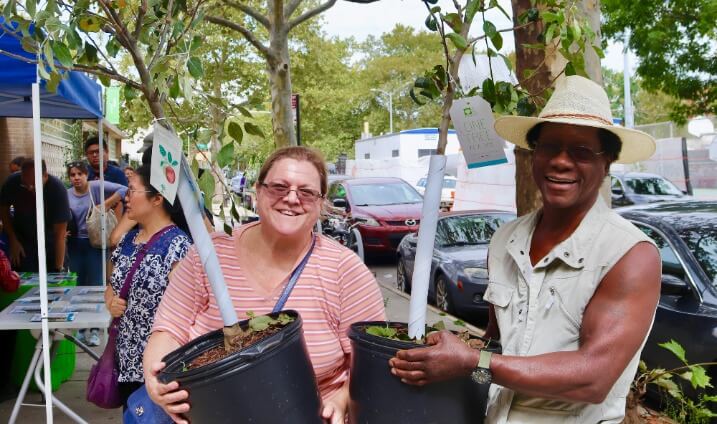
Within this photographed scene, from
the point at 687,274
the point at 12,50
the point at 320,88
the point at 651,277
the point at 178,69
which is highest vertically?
the point at 320,88

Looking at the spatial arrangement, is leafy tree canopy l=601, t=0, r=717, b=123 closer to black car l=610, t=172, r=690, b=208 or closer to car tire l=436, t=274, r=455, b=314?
car tire l=436, t=274, r=455, b=314

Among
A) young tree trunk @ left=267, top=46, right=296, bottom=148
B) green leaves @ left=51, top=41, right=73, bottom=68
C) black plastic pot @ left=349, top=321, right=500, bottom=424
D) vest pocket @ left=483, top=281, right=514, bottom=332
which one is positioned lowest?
black plastic pot @ left=349, top=321, right=500, bottom=424

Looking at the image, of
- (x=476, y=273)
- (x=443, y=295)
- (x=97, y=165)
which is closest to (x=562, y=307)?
(x=476, y=273)

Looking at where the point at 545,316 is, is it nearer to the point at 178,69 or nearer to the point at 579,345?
the point at 579,345

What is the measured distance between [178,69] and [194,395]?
0.82m

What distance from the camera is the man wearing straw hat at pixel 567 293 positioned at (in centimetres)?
159

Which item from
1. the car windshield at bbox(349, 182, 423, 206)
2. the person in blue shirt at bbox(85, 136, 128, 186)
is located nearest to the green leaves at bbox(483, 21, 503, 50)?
the person in blue shirt at bbox(85, 136, 128, 186)

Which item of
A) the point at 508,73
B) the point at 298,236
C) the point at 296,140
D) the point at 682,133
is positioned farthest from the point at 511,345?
the point at 682,133

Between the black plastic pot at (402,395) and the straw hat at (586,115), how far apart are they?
29.3 inches

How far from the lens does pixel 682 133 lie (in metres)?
26.6

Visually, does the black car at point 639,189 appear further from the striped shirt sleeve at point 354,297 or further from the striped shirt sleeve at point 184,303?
the striped shirt sleeve at point 184,303

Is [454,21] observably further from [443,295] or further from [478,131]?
[443,295]

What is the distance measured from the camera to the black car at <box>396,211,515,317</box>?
8.15m

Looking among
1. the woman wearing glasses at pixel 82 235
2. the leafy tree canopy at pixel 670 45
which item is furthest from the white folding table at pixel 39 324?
the leafy tree canopy at pixel 670 45
